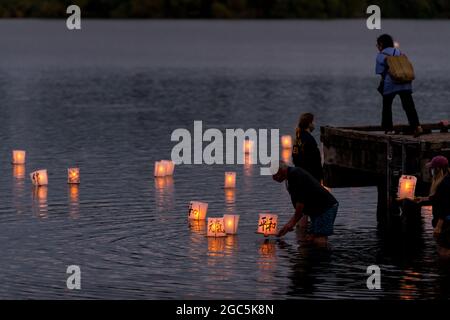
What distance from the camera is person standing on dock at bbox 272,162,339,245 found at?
88.0 ft

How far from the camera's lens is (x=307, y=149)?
94.5 feet

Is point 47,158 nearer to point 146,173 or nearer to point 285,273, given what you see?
point 146,173

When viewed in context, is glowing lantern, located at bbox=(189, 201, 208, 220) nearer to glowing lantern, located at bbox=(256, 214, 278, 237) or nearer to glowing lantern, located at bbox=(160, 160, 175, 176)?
glowing lantern, located at bbox=(256, 214, 278, 237)

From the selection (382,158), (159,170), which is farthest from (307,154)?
(159,170)

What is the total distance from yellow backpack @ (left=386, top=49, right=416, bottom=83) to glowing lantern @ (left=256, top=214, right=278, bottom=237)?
433cm

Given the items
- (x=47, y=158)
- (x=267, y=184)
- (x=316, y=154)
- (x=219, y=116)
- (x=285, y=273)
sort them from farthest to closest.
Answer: (x=219, y=116) < (x=47, y=158) < (x=267, y=184) < (x=316, y=154) < (x=285, y=273)

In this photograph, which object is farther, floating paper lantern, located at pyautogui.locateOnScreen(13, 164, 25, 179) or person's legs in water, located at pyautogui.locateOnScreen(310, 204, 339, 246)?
floating paper lantern, located at pyautogui.locateOnScreen(13, 164, 25, 179)

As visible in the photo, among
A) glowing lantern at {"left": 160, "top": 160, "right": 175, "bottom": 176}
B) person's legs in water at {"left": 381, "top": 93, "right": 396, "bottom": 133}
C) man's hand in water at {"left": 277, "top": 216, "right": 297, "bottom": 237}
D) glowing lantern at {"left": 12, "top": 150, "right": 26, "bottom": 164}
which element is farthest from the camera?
glowing lantern at {"left": 12, "top": 150, "right": 26, "bottom": 164}

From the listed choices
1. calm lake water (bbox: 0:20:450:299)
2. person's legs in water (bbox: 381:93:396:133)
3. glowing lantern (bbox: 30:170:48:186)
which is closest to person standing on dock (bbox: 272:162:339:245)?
calm lake water (bbox: 0:20:450:299)

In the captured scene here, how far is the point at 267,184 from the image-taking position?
36.7 m

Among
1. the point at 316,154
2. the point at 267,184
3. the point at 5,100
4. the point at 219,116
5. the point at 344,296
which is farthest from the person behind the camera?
the point at 5,100

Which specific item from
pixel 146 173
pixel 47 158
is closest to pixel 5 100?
pixel 47 158

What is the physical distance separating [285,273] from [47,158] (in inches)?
730

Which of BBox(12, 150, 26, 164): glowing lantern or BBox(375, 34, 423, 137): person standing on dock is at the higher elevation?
BBox(375, 34, 423, 137): person standing on dock
